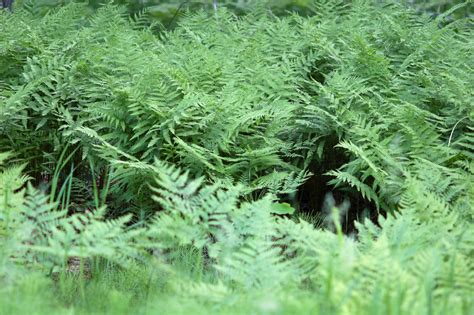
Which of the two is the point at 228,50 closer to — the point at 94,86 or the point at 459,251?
the point at 94,86

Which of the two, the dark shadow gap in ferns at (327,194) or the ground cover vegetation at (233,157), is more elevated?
the ground cover vegetation at (233,157)

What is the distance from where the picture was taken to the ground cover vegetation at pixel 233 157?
9.16 feet

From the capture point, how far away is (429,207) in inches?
126

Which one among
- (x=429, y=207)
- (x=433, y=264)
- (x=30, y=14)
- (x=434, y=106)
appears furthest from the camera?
(x=30, y=14)

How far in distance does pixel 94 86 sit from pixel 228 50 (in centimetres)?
128

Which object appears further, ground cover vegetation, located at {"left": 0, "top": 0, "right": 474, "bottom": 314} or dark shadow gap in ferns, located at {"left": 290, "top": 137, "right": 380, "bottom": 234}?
dark shadow gap in ferns, located at {"left": 290, "top": 137, "right": 380, "bottom": 234}

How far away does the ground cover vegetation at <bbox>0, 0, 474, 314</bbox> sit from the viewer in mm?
2791

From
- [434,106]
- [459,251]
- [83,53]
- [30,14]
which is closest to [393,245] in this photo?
[459,251]

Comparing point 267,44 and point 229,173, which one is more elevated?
point 267,44

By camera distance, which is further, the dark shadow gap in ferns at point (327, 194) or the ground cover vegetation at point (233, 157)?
the dark shadow gap in ferns at point (327, 194)

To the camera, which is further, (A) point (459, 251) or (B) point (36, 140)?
(B) point (36, 140)

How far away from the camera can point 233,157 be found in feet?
15.6

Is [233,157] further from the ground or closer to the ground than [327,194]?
further from the ground

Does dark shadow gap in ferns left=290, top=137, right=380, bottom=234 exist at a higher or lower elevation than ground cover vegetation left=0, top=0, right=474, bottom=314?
lower
